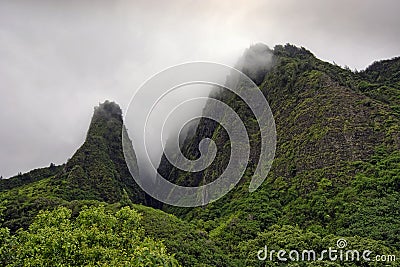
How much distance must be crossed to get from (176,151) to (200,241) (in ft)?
207

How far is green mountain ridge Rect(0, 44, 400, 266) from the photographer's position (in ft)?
103

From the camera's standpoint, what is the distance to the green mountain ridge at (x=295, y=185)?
3127 cm

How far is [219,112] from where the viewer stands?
78.9 meters

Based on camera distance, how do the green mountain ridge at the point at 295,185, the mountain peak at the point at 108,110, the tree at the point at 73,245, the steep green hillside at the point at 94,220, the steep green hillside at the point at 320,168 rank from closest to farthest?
the tree at the point at 73,245 → the steep green hillside at the point at 94,220 → the green mountain ridge at the point at 295,185 → the steep green hillside at the point at 320,168 → the mountain peak at the point at 108,110

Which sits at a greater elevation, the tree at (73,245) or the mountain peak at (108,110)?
the mountain peak at (108,110)

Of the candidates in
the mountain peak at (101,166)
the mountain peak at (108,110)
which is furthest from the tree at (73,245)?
the mountain peak at (108,110)

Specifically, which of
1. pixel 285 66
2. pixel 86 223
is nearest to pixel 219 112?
pixel 285 66

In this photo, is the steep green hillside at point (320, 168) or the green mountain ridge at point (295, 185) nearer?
the green mountain ridge at point (295, 185)

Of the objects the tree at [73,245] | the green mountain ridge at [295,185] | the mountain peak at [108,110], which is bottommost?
the tree at [73,245]

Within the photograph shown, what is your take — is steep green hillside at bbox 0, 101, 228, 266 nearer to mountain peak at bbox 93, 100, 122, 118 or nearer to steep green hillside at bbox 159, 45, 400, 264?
mountain peak at bbox 93, 100, 122, 118

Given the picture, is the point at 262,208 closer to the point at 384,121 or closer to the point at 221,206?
the point at 221,206

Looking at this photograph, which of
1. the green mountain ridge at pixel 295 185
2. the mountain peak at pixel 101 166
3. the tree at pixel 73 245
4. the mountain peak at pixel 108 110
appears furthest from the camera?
the mountain peak at pixel 108 110

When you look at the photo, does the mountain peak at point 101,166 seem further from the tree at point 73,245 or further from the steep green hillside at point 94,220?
the tree at point 73,245

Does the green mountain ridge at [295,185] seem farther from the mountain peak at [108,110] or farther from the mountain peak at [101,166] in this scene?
the mountain peak at [108,110]
